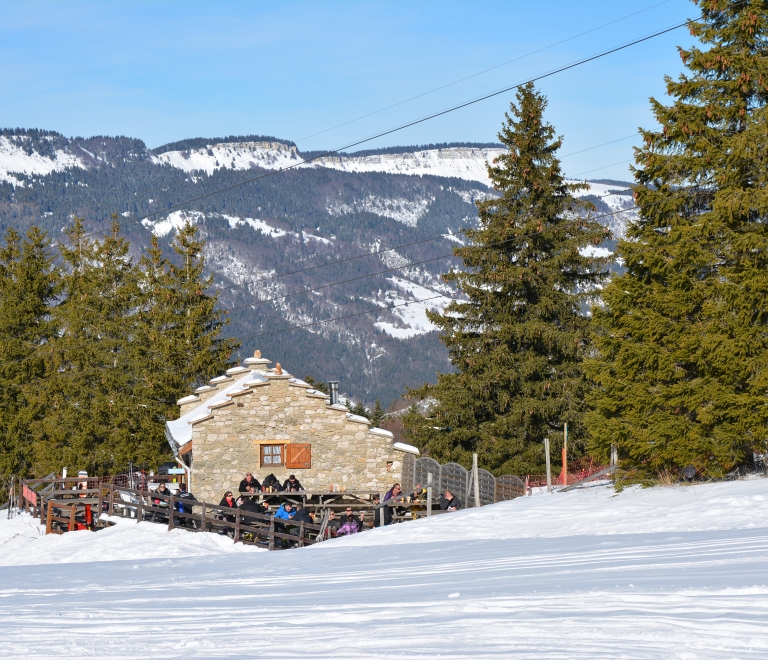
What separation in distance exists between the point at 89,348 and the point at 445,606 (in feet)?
136

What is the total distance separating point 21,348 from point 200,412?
68.6 feet

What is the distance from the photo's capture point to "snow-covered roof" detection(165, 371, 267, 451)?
31.6 m

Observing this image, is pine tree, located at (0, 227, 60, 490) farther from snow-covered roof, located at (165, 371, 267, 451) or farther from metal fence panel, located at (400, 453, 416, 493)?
metal fence panel, located at (400, 453, 416, 493)

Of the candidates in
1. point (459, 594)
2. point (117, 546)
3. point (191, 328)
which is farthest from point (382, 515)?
point (191, 328)

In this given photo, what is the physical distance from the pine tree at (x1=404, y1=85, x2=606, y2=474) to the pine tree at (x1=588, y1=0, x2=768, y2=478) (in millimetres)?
13151

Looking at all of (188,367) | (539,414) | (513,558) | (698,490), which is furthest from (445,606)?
(188,367)

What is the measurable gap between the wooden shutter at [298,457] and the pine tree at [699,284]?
43.2 ft

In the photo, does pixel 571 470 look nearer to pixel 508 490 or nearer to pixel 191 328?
pixel 508 490

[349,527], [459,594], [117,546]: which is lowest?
[117,546]

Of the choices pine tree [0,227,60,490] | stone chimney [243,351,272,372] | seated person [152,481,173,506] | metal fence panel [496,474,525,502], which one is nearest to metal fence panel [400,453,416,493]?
metal fence panel [496,474,525,502]

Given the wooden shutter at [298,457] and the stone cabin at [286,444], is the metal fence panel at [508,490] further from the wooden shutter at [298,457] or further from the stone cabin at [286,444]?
the wooden shutter at [298,457]

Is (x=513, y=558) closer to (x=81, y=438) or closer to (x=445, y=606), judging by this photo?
(x=445, y=606)

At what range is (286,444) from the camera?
31312mm

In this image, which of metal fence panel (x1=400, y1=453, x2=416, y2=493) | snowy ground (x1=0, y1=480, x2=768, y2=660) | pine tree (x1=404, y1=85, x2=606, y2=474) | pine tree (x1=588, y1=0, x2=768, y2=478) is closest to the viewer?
snowy ground (x1=0, y1=480, x2=768, y2=660)
